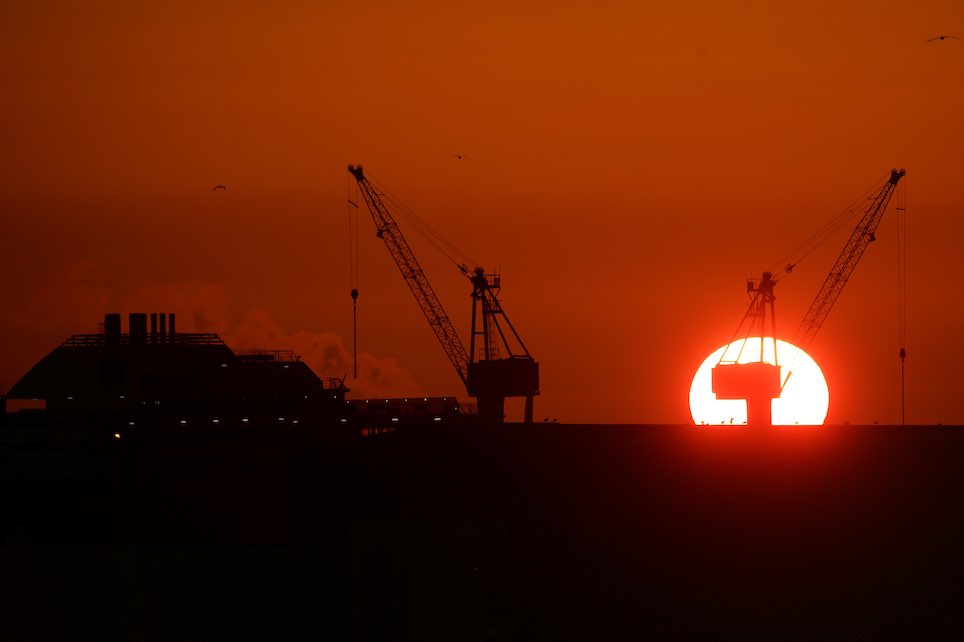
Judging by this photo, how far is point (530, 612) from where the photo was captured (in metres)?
49.8

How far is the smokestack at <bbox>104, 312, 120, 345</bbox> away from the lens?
125750mm

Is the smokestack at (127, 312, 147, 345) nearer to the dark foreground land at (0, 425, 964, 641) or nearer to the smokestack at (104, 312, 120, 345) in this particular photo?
the smokestack at (104, 312, 120, 345)

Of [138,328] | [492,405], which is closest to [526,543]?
[138,328]

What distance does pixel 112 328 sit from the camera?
127 m

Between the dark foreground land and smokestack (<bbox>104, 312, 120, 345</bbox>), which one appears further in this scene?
smokestack (<bbox>104, 312, 120, 345</bbox>)

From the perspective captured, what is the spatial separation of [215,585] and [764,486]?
21.5m

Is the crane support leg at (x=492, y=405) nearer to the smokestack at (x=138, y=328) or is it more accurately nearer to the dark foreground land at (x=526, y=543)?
the smokestack at (x=138, y=328)

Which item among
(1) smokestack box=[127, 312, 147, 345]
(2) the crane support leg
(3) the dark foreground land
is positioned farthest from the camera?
(2) the crane support leg

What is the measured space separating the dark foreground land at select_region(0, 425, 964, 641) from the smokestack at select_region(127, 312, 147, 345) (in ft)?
197

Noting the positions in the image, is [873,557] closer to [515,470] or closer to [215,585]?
[515,470]

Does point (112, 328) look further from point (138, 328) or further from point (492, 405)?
point (492, 405)

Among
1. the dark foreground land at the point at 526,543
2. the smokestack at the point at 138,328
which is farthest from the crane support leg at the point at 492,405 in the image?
the dark foreground land at the point at 526,543

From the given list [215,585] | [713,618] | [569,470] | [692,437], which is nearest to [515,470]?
[569,470]

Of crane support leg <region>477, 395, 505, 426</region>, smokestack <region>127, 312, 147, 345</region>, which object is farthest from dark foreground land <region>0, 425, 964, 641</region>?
crane support leg <region>477, 395, 505, 426</region>
